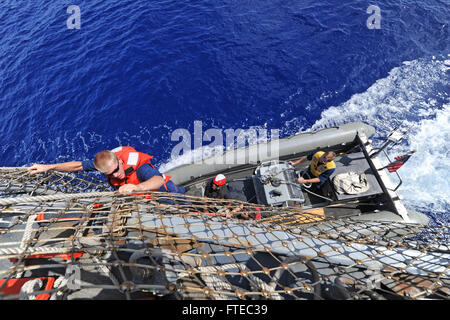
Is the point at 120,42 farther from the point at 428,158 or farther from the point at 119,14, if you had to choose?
the point at 428,158

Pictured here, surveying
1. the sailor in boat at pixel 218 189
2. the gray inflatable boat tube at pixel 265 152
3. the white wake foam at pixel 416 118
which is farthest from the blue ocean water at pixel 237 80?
the sailor in boat at pixel 218 189

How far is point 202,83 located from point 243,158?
22.8 feet

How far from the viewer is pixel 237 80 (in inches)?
506

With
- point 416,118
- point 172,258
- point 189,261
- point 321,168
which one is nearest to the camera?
point 172,258

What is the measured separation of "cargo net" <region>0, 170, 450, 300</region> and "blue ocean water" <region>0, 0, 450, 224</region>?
6.80 m

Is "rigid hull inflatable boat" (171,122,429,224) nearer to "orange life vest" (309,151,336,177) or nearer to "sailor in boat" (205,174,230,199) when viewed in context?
"sailor in boat" (205,174,230,199)

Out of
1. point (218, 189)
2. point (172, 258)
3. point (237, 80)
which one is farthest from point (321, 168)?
point (237, 80)

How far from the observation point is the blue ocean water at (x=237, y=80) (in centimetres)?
1050

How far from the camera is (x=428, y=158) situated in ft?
30.1

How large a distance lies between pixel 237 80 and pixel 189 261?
37.3 ft

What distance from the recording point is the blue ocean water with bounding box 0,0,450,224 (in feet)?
34.4

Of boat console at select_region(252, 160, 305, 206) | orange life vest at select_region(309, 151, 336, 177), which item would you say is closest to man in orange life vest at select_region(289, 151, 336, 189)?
orange life vest at select_region(309, 151, 336, 177)

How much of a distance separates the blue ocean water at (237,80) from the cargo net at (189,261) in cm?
680

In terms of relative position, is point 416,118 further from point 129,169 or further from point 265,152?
point 129,169
